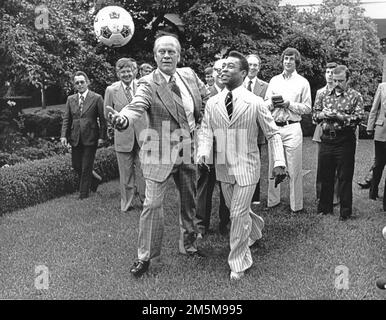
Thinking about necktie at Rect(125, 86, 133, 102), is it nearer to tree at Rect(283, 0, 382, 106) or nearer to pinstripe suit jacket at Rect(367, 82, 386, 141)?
pinstripe suit jacket at Rect(367, 82, 386, 141)

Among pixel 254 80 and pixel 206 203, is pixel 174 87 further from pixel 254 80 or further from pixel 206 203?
pixel 254 80

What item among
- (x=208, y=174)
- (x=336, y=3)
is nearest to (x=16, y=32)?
(x=208, y=174)

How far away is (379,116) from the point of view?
8070mm

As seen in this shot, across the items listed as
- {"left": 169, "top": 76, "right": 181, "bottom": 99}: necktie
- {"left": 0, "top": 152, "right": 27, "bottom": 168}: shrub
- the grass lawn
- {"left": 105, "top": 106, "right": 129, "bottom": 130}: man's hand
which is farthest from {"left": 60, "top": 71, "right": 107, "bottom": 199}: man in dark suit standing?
{"left": 105, "top": 106, "right": 129, "bottom": 130}: man's hand

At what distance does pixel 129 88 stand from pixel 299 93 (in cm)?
246

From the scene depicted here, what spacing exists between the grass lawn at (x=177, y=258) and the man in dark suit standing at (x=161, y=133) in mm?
377

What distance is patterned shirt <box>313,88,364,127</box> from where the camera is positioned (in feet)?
22.9

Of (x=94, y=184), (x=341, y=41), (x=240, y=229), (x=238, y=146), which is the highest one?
(x=341, y=41)

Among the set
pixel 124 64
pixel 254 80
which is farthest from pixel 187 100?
pixel 124 64

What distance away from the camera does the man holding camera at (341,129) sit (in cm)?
701

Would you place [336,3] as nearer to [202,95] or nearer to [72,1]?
[72,1]

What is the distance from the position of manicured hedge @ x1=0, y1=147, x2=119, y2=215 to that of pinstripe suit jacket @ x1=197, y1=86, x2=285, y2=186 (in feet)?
12.4

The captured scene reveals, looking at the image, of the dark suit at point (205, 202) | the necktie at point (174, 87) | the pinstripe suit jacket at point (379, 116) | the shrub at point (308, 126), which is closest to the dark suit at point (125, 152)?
the dark suit at point (205, 202)

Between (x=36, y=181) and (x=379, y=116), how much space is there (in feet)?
17.0
